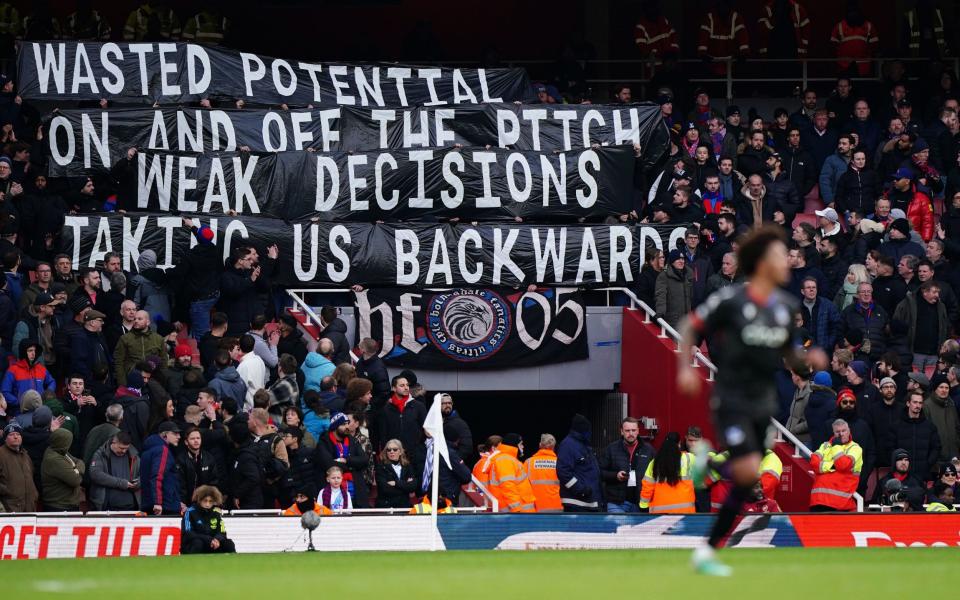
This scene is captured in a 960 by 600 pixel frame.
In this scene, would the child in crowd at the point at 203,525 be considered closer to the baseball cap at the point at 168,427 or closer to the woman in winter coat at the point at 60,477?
the baseball cap at the point at 168,427

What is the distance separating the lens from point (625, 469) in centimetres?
1781

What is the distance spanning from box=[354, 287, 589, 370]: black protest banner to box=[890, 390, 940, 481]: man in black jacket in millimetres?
5600

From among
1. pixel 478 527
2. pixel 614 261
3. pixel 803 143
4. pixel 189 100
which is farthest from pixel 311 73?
pixel 478 527

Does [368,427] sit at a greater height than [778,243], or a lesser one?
lesser

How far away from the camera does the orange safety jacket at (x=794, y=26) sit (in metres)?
28.3

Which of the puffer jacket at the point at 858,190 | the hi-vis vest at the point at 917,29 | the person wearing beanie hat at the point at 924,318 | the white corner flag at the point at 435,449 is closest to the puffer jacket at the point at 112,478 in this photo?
the white corner flag at the point at 435,449

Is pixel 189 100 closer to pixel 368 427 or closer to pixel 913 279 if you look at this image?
pixel 368 427

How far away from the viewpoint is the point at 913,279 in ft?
69.3

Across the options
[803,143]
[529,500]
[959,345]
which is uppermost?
[803,143]

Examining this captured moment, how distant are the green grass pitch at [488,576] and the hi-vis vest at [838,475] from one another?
4.03 metres

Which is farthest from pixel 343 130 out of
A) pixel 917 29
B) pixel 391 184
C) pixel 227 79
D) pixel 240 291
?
pixel 917 29

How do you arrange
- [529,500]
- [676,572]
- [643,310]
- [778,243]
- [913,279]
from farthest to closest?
1. [643,310]
2. [913,279]
3. [529,500]
4. [676,572]
5. [778,243]

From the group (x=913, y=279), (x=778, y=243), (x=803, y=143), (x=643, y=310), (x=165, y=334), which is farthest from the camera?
(x=803, y=143)

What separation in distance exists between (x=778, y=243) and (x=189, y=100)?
50.2 feet
